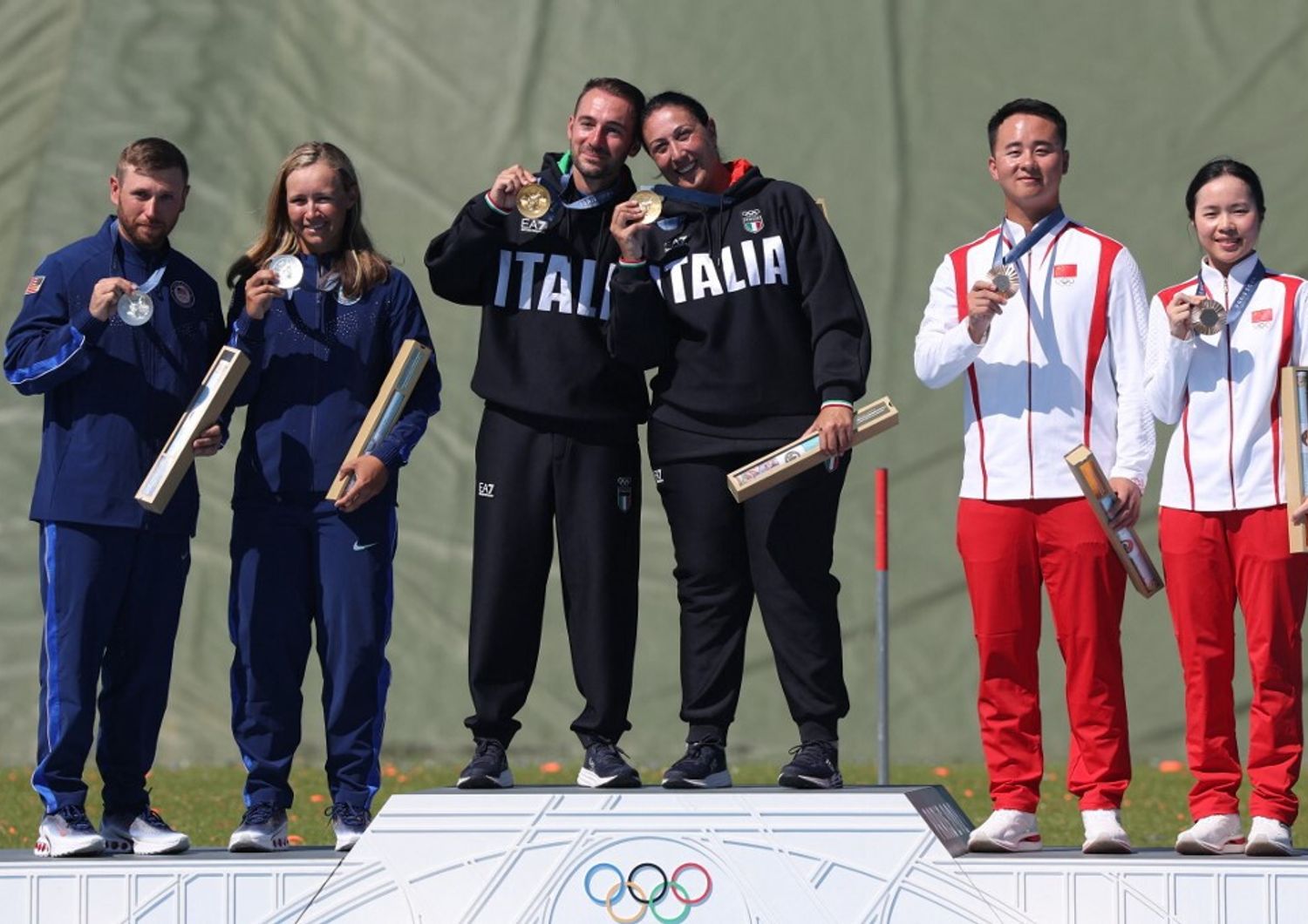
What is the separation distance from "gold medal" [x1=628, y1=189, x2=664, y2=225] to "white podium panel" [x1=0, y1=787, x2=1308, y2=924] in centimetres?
153

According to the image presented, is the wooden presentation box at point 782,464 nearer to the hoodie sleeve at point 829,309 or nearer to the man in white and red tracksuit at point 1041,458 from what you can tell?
the hoodie sleeve at point 829,309

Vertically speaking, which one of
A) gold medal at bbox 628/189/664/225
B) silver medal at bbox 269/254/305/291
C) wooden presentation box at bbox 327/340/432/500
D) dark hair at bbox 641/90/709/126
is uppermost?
dark hair at bbox 641/90/709/126

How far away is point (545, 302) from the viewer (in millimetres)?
5609

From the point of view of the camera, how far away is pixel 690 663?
549 cm

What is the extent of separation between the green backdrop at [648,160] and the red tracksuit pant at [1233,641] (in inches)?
193

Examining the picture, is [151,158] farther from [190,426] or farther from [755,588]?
[755,588]

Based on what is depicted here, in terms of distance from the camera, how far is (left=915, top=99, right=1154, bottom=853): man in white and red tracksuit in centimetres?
514

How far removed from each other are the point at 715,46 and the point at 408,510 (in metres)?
3.07

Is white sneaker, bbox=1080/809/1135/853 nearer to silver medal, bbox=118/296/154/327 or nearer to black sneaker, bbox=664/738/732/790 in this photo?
black sneaker, bbox=664/738/732/790

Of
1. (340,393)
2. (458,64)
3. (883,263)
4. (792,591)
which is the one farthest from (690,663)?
(458,64)

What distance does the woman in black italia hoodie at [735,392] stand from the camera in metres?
5.40

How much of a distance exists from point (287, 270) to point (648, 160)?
199 inches

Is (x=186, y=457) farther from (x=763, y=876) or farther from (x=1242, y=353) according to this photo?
(x=1242, y=353)

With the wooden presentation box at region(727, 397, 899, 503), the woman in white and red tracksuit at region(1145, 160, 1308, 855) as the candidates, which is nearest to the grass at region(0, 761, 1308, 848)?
the woman in white and red tracksuit at region(1145, 160, 1308, 855)
